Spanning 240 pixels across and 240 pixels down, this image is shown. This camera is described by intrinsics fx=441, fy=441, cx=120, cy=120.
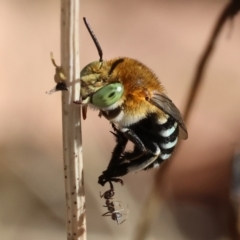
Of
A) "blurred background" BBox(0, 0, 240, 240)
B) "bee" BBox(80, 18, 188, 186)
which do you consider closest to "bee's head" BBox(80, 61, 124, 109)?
"bee" BBox(80, 18, 188, 186)

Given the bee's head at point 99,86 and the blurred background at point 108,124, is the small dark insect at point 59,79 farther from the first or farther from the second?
the blurred background at point 108,124

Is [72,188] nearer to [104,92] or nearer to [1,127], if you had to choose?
[104,92]

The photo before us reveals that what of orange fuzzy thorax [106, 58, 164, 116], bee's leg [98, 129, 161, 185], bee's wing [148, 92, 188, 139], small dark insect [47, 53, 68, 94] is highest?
small dark insect [47, 53, 68, 94]

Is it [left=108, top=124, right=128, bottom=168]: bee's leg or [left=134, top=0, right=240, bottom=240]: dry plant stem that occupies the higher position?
[left=108, top=124, right=128, bottom=168]: bee's leg

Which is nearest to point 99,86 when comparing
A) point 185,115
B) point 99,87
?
point 99,87

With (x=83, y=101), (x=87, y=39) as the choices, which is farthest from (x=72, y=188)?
(x=87, y=39)

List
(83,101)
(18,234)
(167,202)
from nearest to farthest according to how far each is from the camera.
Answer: (83,101) → (18,234) → (167,202)

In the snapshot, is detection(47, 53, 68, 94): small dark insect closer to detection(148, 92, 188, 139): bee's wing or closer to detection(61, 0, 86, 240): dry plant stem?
detection(61, 0, 86, 240): dry plant stem
